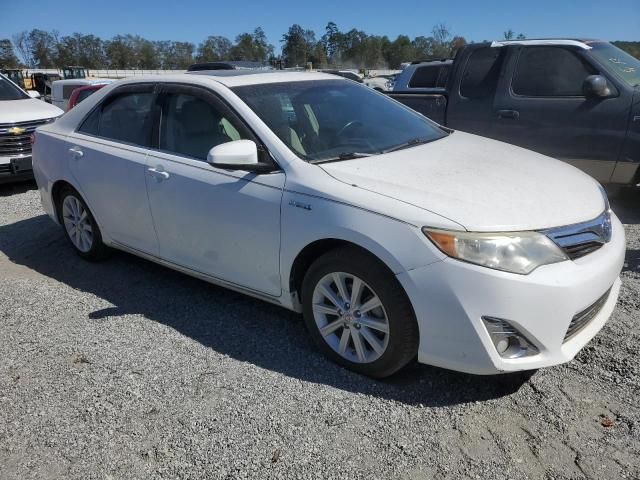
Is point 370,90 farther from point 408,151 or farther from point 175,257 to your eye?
point 175,257

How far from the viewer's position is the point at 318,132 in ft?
11.5

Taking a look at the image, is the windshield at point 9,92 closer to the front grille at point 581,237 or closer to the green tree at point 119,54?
the front grille at point 581,237

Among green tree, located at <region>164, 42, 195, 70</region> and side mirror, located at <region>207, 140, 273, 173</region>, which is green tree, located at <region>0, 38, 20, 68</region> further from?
side mirror, located at <region>207, 140, 273, 173</region>

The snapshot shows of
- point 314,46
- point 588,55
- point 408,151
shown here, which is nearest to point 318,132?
point 408,151

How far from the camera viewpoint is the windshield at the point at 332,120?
3.39 m

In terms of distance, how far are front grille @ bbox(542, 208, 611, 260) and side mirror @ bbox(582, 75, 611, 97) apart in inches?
125

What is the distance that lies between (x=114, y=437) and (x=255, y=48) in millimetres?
102285

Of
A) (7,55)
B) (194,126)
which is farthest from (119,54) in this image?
(194,126)

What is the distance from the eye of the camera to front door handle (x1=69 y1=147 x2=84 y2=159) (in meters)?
4.58

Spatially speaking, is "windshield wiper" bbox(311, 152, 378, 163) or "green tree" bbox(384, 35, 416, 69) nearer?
"windshield wiper" bbox(311, 152, 378, 163)

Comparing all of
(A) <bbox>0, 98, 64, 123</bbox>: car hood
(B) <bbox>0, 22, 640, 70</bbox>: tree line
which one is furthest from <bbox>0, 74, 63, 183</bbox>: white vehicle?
(B) <bbox>0, 22, 640, 70</bbox>: tree line

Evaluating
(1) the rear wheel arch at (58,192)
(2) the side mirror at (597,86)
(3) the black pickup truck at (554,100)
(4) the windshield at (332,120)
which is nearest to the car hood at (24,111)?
(1) the rear wheel arch at (58,192)

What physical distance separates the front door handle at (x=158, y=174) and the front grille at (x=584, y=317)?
265cm

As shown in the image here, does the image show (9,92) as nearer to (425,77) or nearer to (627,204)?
(425,77)
